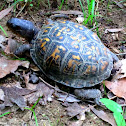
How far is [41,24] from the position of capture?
3.97 m

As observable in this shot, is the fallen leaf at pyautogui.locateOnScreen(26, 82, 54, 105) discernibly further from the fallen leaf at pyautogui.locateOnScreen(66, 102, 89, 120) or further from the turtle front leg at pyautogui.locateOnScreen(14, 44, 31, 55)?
the turtle front leg at pyautogui.locateOnScreen(14, 44, 31, 55)

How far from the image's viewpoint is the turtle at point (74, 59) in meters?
2.67

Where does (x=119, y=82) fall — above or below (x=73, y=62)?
below

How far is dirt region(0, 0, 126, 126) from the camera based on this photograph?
2209mm

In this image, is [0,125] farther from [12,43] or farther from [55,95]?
[12,43]

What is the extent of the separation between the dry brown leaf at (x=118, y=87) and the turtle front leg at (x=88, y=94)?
0.28 m

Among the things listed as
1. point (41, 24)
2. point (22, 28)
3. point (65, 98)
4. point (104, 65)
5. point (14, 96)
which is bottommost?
point (65, 98)

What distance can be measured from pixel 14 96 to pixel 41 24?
212 centimetres

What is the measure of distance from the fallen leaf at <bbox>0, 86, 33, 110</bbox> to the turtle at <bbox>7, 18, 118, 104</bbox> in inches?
22.4

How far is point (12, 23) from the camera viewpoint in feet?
10.3

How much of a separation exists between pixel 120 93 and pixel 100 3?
2.93 meters

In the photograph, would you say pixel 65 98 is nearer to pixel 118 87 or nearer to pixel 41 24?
pixel 118 87

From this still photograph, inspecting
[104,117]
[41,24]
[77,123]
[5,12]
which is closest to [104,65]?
[104,117]

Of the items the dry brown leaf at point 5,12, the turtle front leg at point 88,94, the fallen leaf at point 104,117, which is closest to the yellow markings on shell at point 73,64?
the turtle front leg at point 88,94
